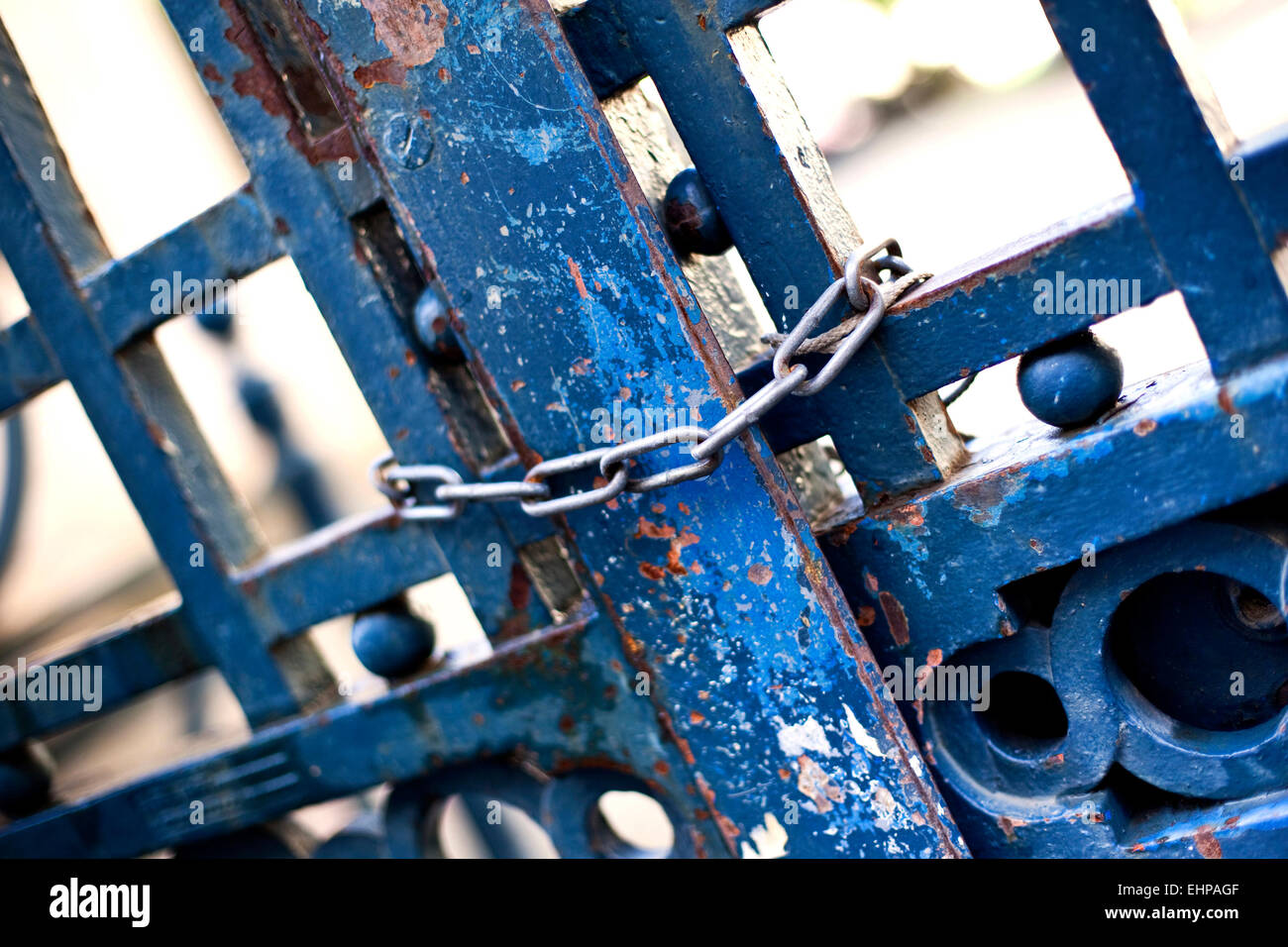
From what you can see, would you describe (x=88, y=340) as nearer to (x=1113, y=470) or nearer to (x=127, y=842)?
(x=127, y=842)

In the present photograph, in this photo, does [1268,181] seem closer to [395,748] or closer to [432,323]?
[432,323]

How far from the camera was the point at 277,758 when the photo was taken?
48.8 inches

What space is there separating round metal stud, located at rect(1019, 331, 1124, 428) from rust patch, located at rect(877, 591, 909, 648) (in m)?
0.23

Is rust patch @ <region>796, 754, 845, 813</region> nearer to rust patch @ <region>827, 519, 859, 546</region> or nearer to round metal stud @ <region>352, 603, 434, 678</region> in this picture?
rust patch @ <region>827, 519, 859, 546</region>

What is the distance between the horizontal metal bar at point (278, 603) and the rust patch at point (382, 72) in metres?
0.46

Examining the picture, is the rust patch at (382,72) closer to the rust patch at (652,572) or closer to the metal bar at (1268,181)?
the rust patch at (652,572)

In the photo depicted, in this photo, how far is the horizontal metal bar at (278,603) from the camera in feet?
3.72

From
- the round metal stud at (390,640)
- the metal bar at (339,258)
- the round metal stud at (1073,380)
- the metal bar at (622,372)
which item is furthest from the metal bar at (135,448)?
the round metal stud at (1073,380)

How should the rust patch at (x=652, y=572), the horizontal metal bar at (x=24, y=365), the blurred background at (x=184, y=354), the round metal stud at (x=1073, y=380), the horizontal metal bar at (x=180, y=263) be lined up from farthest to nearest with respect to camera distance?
the blurred background at (x=184, y=354) → the horizontal metal bar at (x=24, y=365) → the horizontal metal bar at (x=180, y=263) → the rust patch at (x=652, y=572) → the round metal stud at (x=1073, y=380)

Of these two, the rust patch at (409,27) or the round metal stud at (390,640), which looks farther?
the round metal stud at (390,640)

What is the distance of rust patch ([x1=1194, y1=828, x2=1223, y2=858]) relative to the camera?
2.98 ft

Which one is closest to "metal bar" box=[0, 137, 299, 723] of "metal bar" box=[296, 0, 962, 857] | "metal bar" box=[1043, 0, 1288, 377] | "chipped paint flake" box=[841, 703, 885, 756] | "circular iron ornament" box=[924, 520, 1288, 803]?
"metal bar" box=[296, 0, 962, 857]

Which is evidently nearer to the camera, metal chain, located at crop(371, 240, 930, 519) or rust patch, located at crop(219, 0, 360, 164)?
metal chain, located at crop(371, 240, 930, 519)
